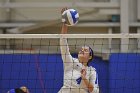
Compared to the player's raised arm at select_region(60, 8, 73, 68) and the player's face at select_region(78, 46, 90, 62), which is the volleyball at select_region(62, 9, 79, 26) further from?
the player's face at select_region(78, 46, 90, 62)

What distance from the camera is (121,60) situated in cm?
Answer: 437

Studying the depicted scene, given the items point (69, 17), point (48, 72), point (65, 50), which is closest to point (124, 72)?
point (48, 72)

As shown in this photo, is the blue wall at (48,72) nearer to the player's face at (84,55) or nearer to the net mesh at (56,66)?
the net mesh at (56,66)

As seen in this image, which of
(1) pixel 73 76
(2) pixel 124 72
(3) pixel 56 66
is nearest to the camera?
(1) pixel 73 76

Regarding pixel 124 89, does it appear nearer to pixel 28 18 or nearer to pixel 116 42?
pixel 116 42

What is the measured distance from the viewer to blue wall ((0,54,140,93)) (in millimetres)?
4348

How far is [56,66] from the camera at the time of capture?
14.8 feet

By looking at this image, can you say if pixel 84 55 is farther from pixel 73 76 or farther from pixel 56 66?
pixel 56 66

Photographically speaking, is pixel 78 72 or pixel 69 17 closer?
pixel 69 17

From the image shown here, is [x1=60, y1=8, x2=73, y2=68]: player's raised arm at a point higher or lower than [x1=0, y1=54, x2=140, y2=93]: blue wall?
higher

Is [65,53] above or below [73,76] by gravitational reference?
above

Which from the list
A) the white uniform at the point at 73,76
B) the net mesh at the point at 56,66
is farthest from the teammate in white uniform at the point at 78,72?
the net mesh at the point at 56,66

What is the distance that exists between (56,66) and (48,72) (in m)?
0.13

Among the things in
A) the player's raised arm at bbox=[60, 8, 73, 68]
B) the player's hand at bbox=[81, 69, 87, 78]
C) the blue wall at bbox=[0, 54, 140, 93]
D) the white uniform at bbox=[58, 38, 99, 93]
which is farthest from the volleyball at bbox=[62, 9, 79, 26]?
the blue wall at bbox=[0, 54, 140, 93]
